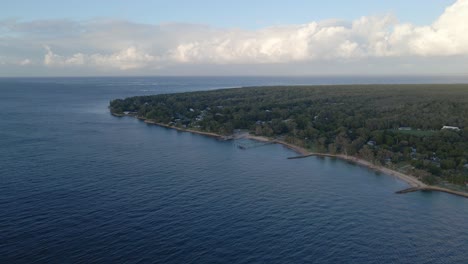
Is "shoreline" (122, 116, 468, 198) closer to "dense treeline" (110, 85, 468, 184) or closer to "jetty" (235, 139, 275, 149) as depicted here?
"dense treeline" (110, 85, 468, 184)

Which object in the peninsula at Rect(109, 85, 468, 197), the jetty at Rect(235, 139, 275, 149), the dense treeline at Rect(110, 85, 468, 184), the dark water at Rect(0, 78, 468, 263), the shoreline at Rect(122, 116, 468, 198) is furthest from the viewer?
the jetty at Rect(235, 139, 275, 149)

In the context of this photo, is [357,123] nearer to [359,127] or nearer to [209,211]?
[359,127]

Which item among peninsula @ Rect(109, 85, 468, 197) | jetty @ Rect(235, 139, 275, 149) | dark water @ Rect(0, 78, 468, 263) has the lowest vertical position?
dark water @ Rect(0, 78, 468, 263)

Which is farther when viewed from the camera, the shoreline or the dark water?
the shoreline

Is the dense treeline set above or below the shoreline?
above

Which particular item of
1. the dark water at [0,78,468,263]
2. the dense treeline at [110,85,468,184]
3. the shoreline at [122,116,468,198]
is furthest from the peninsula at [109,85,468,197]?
the dark water at [0,78,468,263]

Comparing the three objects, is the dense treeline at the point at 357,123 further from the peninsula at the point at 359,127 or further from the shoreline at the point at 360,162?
the shoreline at the point at 360,162

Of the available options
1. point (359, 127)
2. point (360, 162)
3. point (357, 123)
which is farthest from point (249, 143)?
point (357, 123)

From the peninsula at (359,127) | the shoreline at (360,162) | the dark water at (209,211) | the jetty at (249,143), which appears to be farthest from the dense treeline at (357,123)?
the dark water at (209,211)
